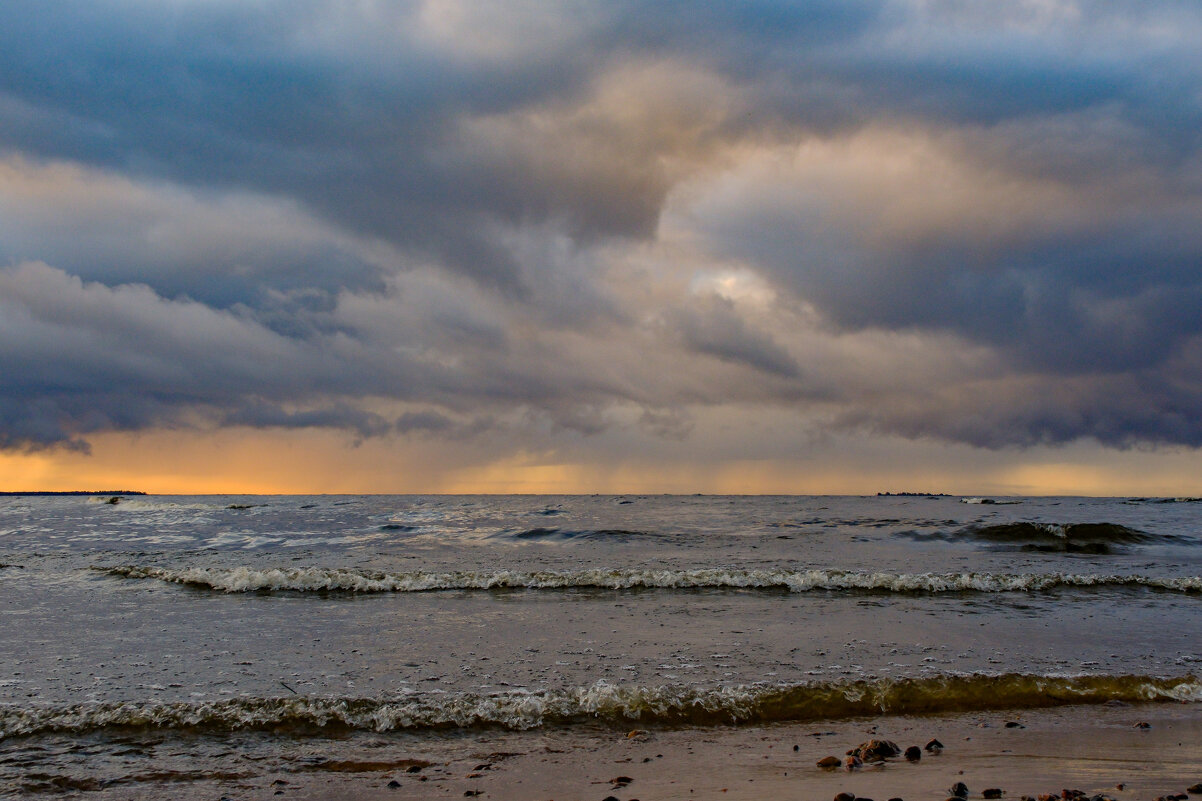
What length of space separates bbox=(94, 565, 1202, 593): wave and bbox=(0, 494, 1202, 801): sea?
0.10 metres

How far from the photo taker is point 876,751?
271 inches

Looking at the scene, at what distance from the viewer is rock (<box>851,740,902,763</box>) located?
6.81 meters

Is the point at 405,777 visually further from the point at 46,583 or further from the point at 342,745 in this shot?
the point at 46,583

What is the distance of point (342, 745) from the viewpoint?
760 cm

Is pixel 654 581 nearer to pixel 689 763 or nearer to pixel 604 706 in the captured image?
pixel 604 706

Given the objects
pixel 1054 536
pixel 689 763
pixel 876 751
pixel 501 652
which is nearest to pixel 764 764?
pixel 689 763

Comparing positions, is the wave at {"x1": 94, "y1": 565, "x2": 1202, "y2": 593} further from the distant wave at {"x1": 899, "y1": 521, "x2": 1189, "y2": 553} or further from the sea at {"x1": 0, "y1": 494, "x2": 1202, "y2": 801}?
the distant wave at {"x1": 899, "y1": 521, "x2": 1189, "y2": 553}

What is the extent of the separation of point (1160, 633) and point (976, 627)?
3458 mm

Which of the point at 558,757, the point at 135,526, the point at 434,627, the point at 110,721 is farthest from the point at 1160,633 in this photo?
the point at 135,526

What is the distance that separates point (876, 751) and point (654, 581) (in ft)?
41.7

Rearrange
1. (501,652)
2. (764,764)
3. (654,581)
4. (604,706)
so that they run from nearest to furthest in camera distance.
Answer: (764,764)
(604,706)
(501,652)
(654,581)

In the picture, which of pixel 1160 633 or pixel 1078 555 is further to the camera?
pixel 1078 555

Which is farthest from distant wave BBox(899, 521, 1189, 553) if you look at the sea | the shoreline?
the shoreline

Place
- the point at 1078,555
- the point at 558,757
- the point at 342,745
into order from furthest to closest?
the point at 1078,555
the point at 342,745
the point at 558,757
